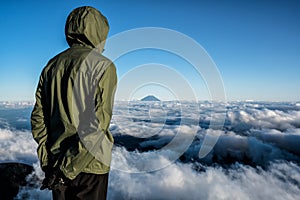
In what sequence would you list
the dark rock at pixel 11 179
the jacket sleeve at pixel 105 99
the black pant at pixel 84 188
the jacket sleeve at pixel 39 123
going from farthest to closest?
the dark rock at pixel 11 179 → the jacket sleeve at pixel 39 123 → the black pant at pixel 84 188 → the jacket sleeve at pixel 105 99

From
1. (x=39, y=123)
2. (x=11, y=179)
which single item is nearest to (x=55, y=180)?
(x=39, y=123)

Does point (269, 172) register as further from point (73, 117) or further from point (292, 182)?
point (73, 117)

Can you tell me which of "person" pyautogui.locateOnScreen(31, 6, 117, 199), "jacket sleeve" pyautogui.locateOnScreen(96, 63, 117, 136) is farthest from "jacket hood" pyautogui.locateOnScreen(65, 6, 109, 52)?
"jacket sleeve" pyautogui.locateOnScreen(96, 63, 117, 136)

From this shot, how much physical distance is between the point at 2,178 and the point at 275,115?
157 m

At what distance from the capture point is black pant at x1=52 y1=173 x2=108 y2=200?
1409 millimetres

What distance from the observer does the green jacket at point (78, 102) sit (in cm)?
125

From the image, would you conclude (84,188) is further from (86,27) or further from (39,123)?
(86,27)

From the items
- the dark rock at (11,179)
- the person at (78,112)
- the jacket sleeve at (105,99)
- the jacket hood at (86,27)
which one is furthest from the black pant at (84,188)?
the dark rock at (11,179)

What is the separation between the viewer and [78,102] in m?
1.36

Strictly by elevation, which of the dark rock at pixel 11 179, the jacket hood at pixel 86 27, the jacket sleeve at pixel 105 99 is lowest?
the dark rock at pixel 11 179

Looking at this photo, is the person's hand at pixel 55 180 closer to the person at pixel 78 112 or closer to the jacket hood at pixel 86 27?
the person at pixel 78 112

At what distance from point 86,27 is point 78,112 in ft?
2.12

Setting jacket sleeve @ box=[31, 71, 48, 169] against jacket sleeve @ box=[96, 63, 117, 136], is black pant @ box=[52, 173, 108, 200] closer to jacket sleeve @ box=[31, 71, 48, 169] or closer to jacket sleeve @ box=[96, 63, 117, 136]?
jacket sleeve @ box=[31, 71, 48, 169]

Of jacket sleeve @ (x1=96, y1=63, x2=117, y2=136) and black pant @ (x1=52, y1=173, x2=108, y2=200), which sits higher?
jacket sleeve @ (x1=96, y1=63, x2=117, y2=136)
